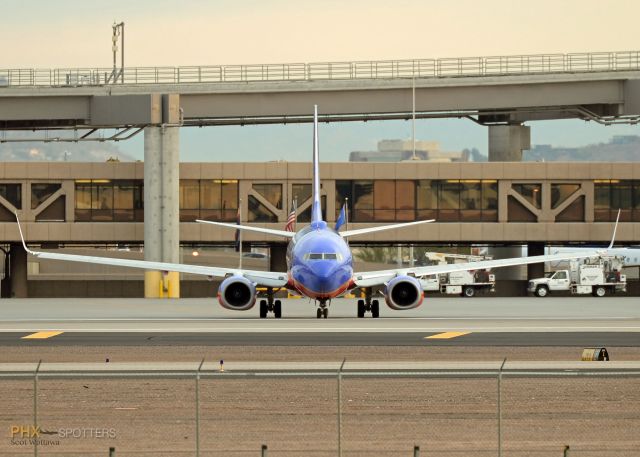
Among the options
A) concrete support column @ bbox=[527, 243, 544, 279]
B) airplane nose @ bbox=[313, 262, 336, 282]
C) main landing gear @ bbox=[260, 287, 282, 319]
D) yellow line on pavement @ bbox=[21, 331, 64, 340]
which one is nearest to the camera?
yellow line on pavement @ bbox=[21, 331, 64, 340]

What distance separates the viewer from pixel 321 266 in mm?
57469

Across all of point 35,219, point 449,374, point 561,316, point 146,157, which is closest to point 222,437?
point 449,374

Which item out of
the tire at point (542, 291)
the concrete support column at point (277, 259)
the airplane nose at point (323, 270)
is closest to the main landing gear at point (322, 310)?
the airplane nose at point (323, 270)

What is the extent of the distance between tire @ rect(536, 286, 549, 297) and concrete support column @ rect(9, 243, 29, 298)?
43.6 m

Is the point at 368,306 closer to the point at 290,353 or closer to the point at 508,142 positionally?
the point at 290,353

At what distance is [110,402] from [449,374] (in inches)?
326

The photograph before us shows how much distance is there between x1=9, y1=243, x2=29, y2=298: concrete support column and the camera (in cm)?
11406

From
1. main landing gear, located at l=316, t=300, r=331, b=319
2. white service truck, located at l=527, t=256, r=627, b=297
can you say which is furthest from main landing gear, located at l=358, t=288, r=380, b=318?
white service truck, located at l=527, t=256, r=627, b=297

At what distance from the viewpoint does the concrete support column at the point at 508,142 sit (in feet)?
368

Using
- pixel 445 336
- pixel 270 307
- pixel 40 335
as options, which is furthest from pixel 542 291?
pixel 40 335

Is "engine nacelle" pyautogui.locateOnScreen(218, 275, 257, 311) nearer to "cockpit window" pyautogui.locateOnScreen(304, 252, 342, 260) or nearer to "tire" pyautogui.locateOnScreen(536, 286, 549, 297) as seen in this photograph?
"cockpit window" pyautogui.locateOnScreen(304, 252, 342, 260)

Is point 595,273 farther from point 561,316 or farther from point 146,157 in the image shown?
point 561,316

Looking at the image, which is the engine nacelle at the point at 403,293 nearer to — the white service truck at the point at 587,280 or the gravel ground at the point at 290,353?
the gravel ground at the point at 290,353

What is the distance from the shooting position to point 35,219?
346 feet
